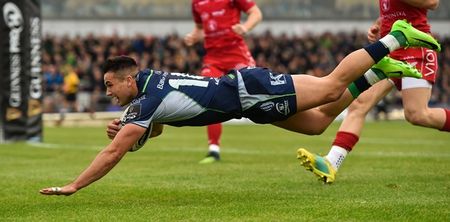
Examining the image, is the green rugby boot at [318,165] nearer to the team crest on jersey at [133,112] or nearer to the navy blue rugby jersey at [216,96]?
the navy blue rugby jersey at [216,96]

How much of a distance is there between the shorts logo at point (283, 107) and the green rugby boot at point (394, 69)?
1.00 metres

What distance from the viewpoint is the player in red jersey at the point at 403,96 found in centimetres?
923

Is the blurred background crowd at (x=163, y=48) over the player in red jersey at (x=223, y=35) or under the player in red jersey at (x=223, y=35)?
under

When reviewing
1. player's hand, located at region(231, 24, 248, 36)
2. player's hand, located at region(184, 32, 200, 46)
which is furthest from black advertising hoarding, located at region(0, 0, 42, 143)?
player's hand, located at region(231, 24, 248, 36)

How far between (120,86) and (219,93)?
84cm

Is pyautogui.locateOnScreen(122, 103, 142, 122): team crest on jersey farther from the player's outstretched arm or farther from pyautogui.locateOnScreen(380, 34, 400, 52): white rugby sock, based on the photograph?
pyautogui.locateOnScreen(380, 34, 400, 52): white rugby sock

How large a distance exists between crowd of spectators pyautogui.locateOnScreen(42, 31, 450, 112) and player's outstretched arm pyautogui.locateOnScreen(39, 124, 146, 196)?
24232 mm

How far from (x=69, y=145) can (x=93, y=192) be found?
359 inches

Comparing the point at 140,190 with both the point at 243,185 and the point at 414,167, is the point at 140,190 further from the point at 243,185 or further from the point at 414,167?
the point at 414,167

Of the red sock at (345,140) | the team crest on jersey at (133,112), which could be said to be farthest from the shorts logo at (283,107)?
the red sock at (345,140)

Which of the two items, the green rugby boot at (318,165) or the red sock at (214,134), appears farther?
the red sock at (214,134)

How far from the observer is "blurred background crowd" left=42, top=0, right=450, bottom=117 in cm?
3270

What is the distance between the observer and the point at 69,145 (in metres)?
17.9

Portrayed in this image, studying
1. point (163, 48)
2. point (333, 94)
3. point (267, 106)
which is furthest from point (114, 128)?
point (163, 48)
